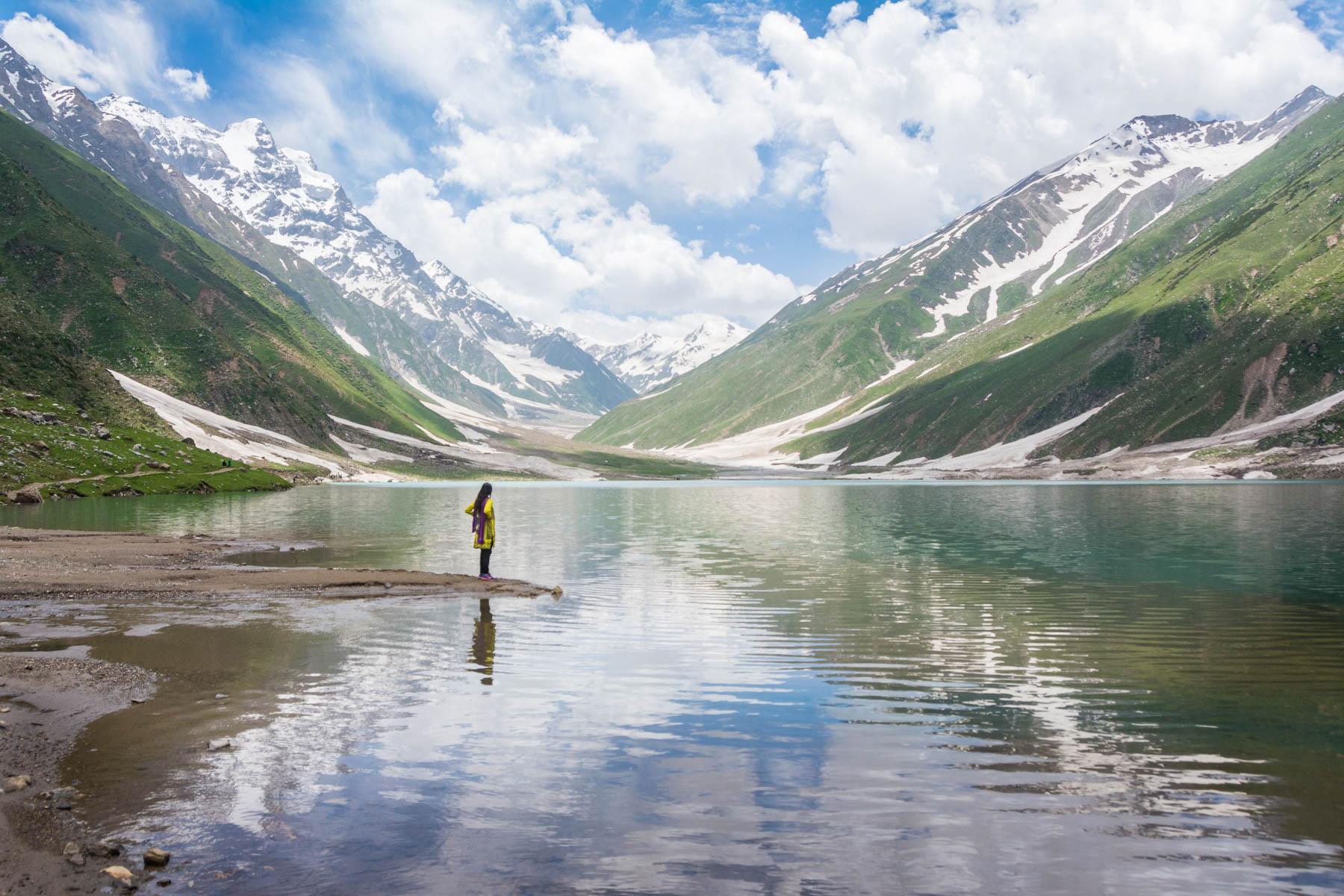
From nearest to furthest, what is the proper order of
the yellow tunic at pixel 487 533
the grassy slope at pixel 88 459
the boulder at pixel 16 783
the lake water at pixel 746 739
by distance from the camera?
the lake water at pixel 746 739 → the boulder at pixel 16 783 → the yellow tunic at pixel 487 533 → the grassy slope at pixel 88 459

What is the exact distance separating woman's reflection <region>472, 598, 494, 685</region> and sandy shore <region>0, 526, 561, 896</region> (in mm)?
4535

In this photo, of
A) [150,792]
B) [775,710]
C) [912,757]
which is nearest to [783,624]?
[775,710]

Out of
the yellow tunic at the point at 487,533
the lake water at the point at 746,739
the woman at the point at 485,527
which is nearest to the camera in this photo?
the lake water at the point at 746,739

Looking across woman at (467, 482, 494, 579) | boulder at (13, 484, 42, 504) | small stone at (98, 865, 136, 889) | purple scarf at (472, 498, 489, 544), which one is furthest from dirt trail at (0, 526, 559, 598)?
boulder at (13, 484, 42, 504)

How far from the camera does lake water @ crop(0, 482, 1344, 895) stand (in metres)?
9.97

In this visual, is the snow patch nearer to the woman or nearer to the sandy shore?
the sandy shore

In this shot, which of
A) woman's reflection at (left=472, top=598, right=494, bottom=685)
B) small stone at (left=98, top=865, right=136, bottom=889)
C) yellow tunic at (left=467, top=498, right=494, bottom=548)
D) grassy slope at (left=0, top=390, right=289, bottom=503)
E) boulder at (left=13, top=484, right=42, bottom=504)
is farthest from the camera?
grassy slope at (left=0, top=390, right=289, bottom=503)

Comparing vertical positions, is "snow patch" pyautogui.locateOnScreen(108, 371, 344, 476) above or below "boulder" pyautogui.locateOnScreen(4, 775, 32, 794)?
above

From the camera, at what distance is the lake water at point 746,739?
9969 mm

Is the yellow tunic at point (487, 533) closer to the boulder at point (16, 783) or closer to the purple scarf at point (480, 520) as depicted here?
the purple scarf at point (480, 520)

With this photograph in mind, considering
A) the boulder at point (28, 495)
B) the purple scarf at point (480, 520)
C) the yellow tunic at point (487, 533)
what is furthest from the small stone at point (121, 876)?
the boulder at point (28, 495)

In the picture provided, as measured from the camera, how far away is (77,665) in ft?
61.1

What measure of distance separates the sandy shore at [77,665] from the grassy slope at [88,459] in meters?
45.9

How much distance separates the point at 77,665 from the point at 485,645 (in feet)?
30.7
